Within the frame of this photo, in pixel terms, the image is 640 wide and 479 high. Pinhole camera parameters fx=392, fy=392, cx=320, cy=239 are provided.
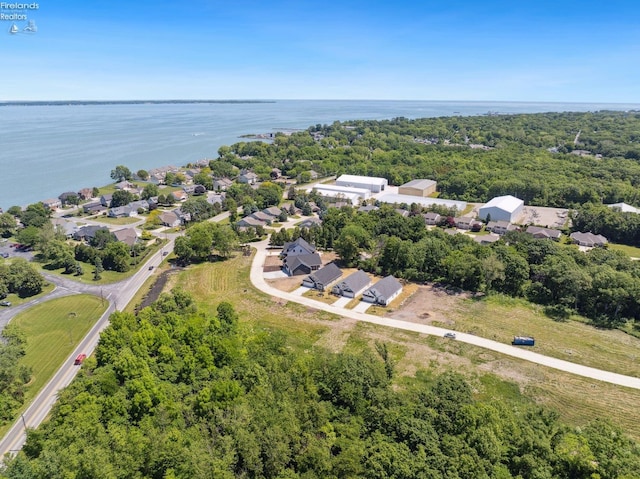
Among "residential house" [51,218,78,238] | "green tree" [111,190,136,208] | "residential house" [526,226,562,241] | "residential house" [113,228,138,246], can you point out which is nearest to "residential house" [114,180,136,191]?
"green tree" [111,190,136,208]

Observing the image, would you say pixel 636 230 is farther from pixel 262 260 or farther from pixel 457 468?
pixel 457 468

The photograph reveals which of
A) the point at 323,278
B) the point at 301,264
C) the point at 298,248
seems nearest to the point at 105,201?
the point at 298,248

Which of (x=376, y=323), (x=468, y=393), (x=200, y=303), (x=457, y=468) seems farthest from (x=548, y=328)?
(x=200, y=303)

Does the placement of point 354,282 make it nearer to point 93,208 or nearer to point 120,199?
point 120,199

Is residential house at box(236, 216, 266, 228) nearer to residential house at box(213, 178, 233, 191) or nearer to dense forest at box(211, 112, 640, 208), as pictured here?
residential house at box(213, 178, 233, 191)

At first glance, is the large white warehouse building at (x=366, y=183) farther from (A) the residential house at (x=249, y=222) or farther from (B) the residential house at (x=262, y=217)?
(A) the residential house at (x=249, y=222)

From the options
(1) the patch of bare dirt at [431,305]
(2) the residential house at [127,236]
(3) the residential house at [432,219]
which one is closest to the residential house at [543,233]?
(3) the residential house at [432,219]
